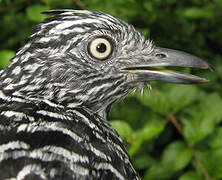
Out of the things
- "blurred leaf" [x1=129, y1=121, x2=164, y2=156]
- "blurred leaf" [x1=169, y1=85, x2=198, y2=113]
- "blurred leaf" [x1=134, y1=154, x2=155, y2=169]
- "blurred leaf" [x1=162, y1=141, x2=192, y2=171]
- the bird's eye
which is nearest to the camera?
the bird's eye

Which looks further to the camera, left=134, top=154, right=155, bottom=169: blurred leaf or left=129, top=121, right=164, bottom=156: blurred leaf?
left=134, top=154, right=155, bottom=169: blurred leaf

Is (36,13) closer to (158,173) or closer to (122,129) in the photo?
(122,129)

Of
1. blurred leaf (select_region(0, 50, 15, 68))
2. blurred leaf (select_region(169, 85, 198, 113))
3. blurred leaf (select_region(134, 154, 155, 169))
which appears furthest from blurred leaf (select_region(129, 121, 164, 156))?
blurred leaf (select_region(0, 50, 15, 68))

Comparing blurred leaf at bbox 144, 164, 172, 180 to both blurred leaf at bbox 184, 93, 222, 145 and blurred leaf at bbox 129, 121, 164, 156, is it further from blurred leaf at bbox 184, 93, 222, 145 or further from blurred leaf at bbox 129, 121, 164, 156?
blurred leaf at bbox 129, 121, 164, 156

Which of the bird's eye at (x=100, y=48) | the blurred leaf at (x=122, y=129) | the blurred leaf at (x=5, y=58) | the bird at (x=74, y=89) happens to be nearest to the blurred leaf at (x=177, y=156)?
the blurred leaf at (x=122, y=129)

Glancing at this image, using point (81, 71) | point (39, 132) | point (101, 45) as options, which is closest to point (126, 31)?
point (101, 45)

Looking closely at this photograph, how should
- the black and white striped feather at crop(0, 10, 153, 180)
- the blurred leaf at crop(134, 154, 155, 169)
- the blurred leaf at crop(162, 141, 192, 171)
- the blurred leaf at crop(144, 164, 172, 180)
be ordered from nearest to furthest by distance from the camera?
1. the black and white striped feather at crop(0, 10, 153, 180)
2. the blurred leaf at crop(162, 141, 192, 171)
3. the blurred leaf at crop(144, 164, 172, 180)
4. the blurred leaf at crop(134, 154, 155, 169)

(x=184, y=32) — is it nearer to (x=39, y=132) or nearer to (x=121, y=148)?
(x=121, y=148)

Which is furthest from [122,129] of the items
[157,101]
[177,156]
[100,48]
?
[100,48]
